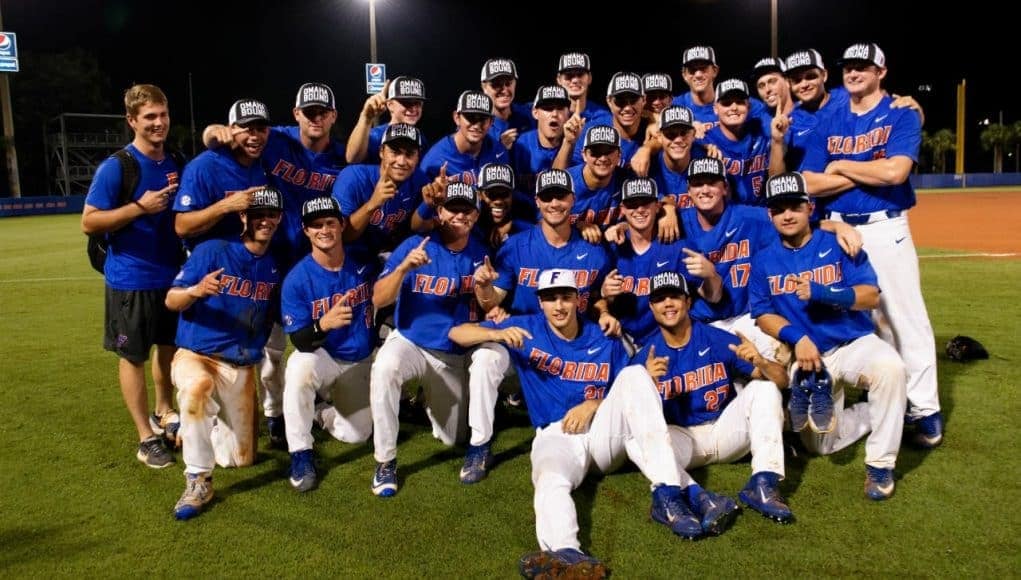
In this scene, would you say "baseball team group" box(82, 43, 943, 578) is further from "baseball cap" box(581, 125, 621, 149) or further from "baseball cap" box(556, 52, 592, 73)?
"baseball cap" box(556, 52, 592, 73)

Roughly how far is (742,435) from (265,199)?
3.27 m

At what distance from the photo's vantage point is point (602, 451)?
4238 mm

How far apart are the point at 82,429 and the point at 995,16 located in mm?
74119

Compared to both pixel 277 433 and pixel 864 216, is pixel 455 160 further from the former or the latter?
pixel 864 216

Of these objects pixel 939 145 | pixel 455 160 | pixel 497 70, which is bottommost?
pixel 455 160

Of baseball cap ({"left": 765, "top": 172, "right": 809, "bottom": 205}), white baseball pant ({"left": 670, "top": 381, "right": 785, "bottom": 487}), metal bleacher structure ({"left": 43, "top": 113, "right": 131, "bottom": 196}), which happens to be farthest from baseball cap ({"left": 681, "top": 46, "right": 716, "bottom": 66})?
metal bleacher structure ({"left": 43, "top": 113, "right": 131, "bottom": 196})

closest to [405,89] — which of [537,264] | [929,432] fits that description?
[537,264]

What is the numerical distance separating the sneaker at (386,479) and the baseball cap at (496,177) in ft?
6.83

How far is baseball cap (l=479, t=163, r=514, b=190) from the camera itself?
5383 millimetres

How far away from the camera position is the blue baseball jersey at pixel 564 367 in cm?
452

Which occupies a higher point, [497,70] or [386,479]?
[497,70]

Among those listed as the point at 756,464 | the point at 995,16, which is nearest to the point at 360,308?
the point at 756,464

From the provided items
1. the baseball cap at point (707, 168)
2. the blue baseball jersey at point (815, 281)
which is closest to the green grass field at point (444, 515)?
the blue baseball jersey at point (815, 281)

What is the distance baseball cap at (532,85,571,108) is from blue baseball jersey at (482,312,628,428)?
2128 mm
